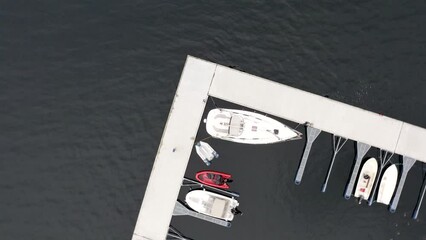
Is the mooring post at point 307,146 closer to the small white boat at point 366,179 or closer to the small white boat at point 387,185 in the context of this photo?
the small white boat at point 366,179

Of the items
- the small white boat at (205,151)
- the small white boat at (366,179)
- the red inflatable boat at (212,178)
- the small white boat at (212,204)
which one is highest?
the small white boat at (366,179)

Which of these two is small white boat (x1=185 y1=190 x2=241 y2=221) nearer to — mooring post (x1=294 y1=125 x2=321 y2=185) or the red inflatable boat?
the red inflatable boat

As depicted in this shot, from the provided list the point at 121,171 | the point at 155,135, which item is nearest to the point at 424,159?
the point at 155,135

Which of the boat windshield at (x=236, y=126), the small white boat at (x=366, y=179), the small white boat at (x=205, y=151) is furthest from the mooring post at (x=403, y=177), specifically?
the small white boat at (x=205, y=151)

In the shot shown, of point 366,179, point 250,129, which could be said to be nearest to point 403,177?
point 366,179

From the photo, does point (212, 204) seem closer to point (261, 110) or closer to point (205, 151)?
point (205, 151)

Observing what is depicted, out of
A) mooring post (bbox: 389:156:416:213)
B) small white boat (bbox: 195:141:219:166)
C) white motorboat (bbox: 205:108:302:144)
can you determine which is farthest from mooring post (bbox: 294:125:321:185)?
mooring post (bbox: 389:156:416:213)
